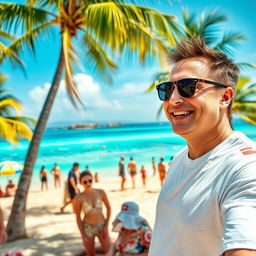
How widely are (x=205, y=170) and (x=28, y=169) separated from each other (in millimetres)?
5494

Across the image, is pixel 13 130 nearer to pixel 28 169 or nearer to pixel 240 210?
pixel 28 169

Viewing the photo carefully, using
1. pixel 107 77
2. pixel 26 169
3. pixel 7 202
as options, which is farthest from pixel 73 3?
pixel 7 202

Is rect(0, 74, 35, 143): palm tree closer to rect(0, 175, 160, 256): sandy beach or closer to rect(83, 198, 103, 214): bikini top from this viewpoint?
rect(0, 175, 160, 256): sandy beach

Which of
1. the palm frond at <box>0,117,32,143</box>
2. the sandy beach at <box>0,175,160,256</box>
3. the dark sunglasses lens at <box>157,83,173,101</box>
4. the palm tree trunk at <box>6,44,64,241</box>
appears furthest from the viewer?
the palm frond at <box>0,117,32,143</box>

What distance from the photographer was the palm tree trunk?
19.1 feet

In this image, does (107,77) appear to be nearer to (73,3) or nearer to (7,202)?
(73,3)

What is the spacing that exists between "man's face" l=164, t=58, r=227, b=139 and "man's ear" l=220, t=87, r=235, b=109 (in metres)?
0.01

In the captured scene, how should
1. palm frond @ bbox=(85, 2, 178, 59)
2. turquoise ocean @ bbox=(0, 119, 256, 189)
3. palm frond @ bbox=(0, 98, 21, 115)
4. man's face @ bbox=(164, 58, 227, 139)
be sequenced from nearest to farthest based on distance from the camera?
man's face @ bbox=(164, 58, 227, 139), palm frond @ bbox=(85, 2, 178, 59), palm frond @ bbox=(0, 98, 21, 115), turquoise ocean @ bbox=(0, 119, 256, 189)

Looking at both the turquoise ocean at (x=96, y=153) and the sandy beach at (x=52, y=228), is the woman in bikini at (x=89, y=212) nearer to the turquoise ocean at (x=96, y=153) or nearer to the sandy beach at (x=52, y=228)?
the sandy beach at (x=52, y=228)

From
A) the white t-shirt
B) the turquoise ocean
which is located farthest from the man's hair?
the turquoise ocean

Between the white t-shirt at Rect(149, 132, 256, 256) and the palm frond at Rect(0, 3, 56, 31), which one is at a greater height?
the palm frond at Rect(0, 3, 56, 31)

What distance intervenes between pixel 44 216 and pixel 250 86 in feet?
37.9

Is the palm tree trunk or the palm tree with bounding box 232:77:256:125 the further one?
the palm tree with bounding box 232:77:256:125

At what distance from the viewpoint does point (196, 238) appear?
2.69 ft
